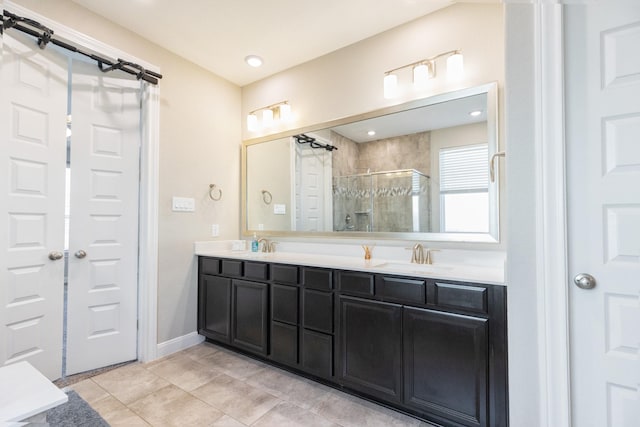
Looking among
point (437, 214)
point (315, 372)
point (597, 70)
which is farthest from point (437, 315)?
point (597, 70)

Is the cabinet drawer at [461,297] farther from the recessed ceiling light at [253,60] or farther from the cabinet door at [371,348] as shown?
the recessed ceiling light at [253,60]

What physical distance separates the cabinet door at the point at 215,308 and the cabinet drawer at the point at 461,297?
5.90 ft

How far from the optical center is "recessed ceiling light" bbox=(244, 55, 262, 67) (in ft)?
9.29

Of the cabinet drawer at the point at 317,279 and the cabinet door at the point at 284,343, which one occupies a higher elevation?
the cabinet drawer at the point at 317,279

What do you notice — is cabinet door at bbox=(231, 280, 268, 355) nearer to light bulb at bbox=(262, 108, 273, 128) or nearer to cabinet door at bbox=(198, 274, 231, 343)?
cabinet door at bbox=(198, 274, 231, 343)

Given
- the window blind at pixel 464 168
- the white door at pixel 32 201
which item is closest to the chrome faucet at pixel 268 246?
the white door at pixel 32 201

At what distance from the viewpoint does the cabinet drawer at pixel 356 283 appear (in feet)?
6.31

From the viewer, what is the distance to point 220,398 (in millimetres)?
1987

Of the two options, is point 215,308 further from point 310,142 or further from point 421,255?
point 421,255

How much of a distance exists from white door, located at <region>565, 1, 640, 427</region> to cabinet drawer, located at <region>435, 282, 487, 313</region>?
1.19ft

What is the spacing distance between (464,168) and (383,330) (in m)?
1.23

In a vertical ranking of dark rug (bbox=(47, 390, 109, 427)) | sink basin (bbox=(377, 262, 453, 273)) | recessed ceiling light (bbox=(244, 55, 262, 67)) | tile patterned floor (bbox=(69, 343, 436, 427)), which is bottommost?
tile patterned floor (bbox=(69, 343, 436, 427))

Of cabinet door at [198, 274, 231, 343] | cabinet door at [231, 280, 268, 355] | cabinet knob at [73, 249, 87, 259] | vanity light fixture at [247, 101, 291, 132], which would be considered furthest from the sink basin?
cabinet knob at [73, 249, 87, 259]

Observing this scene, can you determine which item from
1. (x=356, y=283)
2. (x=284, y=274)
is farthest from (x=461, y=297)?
(x=284, y=274)
